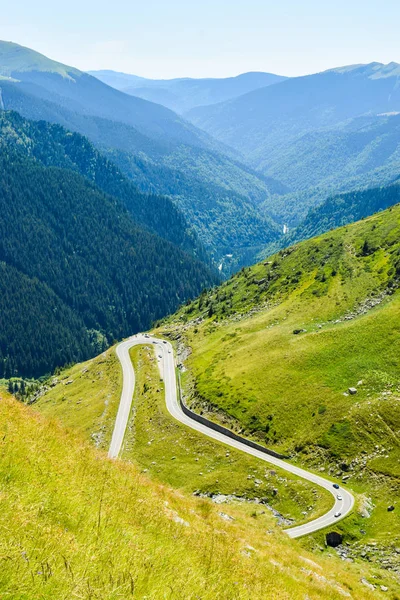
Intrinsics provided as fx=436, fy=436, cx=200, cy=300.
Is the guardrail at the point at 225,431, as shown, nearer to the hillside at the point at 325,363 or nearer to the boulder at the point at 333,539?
the hillside at the point at 325,363

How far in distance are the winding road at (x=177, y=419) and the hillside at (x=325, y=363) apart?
8.12 ft

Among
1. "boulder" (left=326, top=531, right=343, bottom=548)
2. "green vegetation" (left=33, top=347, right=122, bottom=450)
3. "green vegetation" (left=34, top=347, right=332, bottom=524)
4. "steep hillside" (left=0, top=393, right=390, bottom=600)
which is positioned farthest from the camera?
"green vegetation" (left=33, top=347, right=122, bottom=450)

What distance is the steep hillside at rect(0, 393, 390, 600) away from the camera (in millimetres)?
8211

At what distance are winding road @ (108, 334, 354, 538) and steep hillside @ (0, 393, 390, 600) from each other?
6835 mm

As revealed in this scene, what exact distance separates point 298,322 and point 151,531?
3945 inches

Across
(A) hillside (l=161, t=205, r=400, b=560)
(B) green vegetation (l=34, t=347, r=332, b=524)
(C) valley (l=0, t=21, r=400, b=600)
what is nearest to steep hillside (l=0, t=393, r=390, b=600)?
(C) valley (l=0, t=21, r=400, b=600)

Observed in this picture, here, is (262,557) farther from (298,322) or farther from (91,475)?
(298,322)

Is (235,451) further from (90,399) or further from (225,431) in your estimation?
(90,399)

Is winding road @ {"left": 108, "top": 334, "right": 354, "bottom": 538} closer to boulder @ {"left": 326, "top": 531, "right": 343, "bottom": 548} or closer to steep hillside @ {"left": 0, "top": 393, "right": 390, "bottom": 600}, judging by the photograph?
boulder @ {"left": 326, "top": 531, "right": 343, "bottom": 548}

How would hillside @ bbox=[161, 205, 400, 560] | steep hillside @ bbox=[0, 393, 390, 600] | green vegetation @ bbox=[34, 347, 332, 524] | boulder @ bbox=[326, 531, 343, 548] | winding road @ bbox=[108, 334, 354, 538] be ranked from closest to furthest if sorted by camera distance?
steep hillside @ bbox=[0, 393, 390, 600] < boulder @ bbox=[326, 531, 343, 548] < winding road @ bbox=[108, 334, 354, 538] < green vegetation @ bbox=[34, 347, 332, 524] < hillside @ bbox=[161, 205, 400, 560]

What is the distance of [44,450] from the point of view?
49.5 feet

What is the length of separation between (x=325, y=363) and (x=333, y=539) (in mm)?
39344

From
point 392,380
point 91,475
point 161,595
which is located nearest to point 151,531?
point 91,475

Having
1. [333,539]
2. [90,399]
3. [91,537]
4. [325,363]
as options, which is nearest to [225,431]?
[325,363]
